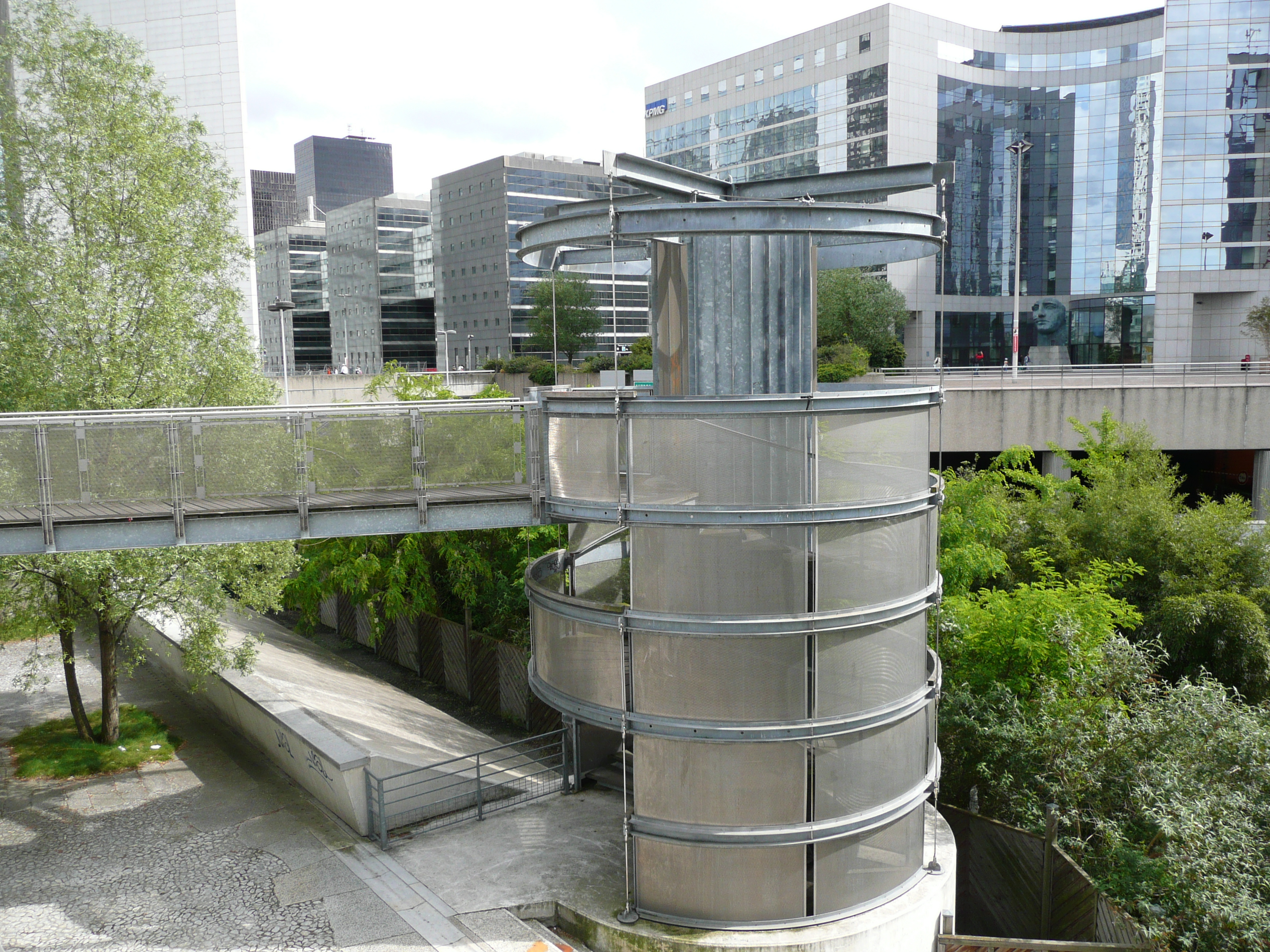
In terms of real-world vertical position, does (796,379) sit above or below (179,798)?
above

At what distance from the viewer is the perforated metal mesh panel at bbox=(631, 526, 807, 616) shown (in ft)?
37.1

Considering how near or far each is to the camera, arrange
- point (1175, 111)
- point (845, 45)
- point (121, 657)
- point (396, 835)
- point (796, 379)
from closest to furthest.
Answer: point (796, 379)
point (396, 835)
point (121, 657)
point (1175, 111)
point (845, 45)

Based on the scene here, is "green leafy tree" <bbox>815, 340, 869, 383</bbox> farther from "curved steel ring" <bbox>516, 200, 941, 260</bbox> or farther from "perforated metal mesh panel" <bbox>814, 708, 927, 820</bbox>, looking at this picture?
"perforated metal mesh panel" <bbox>814, 708, 927, 820</bbox>

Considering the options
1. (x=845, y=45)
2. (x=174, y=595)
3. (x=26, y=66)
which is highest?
(x=845, y=45)

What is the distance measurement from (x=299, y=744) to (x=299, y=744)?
2 centimetres

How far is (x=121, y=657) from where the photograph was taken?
82.7 feet

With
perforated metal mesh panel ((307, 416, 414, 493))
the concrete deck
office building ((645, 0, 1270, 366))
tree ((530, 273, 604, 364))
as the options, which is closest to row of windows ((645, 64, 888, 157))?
office building ((645, 0, 1270, 366))

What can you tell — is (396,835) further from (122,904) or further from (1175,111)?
(1175,111)

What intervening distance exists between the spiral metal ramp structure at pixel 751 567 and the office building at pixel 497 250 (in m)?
101

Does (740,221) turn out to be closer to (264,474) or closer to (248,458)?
(264,474)

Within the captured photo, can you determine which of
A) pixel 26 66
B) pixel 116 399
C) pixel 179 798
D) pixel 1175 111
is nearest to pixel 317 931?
pixel 179 798

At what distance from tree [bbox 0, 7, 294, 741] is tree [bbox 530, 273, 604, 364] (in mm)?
70507

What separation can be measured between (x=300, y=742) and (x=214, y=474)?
5.35 meters

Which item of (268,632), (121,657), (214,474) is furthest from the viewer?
(268,632)
